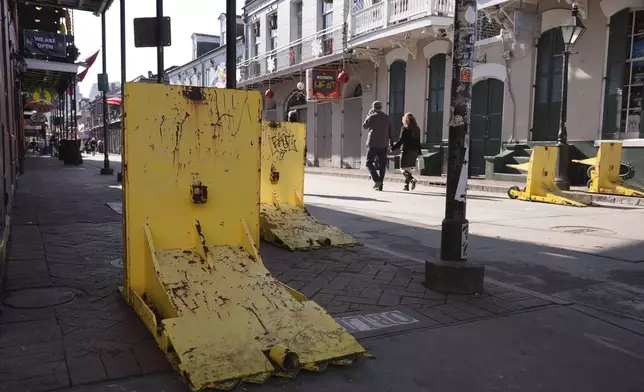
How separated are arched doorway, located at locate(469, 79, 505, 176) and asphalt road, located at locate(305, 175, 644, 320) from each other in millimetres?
5038

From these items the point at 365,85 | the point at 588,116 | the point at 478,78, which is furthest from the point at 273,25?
the point at 588,116

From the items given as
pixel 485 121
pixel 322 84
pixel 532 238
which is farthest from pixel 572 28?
pixel 322 84

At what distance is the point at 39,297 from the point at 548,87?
44.3ft

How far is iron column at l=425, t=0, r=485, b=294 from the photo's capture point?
402cm

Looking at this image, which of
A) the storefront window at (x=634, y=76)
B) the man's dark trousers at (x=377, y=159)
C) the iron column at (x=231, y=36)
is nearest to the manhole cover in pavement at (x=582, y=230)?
the iron column at (x=231, y=36)

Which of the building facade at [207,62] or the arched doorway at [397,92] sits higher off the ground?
the building facade at [207,62]

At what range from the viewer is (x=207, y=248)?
3.73 metres

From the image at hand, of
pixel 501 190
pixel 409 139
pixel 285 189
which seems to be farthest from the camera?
pixel 501 190

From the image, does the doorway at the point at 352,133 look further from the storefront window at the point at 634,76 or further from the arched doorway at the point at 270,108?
the storefront window at the point at 634,76

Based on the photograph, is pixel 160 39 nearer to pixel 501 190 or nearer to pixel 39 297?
pixel 39 297

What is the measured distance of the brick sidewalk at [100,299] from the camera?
2766mm

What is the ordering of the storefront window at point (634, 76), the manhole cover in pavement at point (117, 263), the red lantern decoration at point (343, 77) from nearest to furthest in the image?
1. the manhole cover in pavement at point (117, 263)
2. the storefront window at point (634, 76)
3. the red lantern decoration at point (343, 77)

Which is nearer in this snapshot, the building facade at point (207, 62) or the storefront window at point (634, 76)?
the storefront window at point (634, 76)

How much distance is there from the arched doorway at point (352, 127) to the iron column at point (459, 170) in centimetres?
1750
